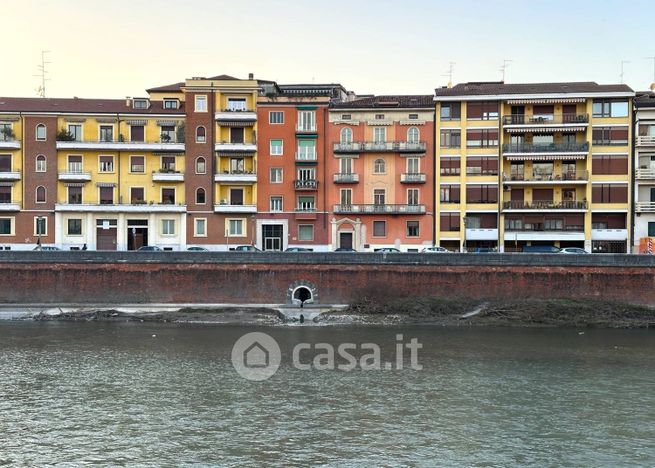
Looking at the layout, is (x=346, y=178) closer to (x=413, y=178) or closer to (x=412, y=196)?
(x=413, y=178)

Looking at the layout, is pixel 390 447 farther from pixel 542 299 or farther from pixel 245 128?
pixel 245 128

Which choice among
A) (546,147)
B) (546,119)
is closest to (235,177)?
(546,147)

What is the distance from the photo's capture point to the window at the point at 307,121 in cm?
6219

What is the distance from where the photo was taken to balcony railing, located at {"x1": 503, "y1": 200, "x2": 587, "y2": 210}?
197 feet

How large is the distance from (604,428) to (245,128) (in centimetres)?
4338

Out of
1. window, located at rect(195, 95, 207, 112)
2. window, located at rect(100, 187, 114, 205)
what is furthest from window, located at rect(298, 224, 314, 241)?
window, located at rect(100, 187, 114, 205)

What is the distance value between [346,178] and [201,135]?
12.3 metres

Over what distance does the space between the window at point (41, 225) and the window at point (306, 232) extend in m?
20.3

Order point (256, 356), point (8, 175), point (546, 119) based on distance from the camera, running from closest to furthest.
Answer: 1. point (256, 356)
2. point (8, 175)
3. point (546, 119)

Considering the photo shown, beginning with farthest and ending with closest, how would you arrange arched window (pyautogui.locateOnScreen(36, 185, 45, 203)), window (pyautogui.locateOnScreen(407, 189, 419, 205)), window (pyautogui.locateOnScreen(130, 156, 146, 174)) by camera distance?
1. window (pyautogui.locateOnScreen(130, 156, 146, 174))
2. window (pyautogui.locateOnScreen(407, 189, 419, 205))
3. arched window (pyautogui.locateOnScreen(36, 185, 45, 203))

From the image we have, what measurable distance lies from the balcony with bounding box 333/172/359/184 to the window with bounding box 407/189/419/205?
4367 millimetres

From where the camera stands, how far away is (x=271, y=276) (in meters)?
49.7

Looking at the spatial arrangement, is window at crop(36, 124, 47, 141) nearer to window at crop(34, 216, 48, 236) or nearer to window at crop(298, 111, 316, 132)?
window at crop(34, 216, 48, 236)

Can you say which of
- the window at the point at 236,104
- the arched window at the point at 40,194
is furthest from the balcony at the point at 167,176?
the arched window at the point at 40,194
